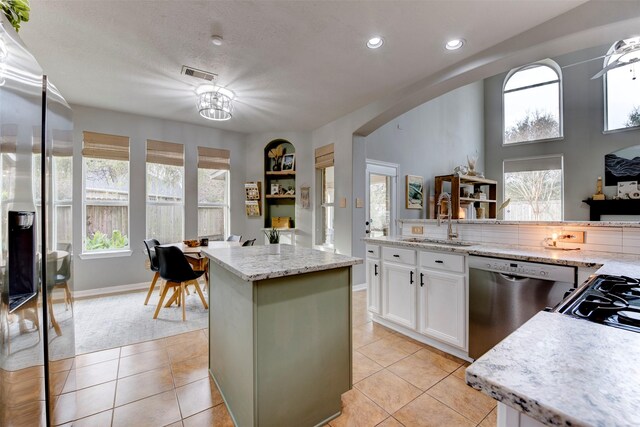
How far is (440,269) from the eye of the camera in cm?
236

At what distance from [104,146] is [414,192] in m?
5.14

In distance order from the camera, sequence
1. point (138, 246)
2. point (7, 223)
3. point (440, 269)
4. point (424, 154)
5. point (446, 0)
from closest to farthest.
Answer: point (7, 223)
point (446, 0)
point (440, 269)
point (138, 246)
point (424, 154)

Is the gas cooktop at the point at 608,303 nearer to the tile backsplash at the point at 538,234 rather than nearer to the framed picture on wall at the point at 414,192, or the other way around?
the tile backsplash at the point at 538,234

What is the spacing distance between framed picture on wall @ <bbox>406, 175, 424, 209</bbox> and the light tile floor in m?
3.11

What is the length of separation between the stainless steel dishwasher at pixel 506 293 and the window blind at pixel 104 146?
15.7ft

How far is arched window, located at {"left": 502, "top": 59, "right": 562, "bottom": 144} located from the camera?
6109 mm

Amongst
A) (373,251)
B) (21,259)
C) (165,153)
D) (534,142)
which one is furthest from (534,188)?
(21,259)

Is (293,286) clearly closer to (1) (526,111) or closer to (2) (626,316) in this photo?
(2) (626,316)

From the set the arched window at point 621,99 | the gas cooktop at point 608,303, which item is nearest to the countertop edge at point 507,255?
the gas cooktop at point 608,303

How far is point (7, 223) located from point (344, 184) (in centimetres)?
370

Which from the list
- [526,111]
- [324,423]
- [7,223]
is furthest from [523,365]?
[526,111]

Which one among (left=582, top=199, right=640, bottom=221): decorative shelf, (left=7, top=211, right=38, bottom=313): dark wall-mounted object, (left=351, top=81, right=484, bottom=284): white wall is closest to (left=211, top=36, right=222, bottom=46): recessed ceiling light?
(left=7, top=211, right=38, bottom=313): dark wall-mounted object

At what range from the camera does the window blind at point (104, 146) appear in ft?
12.8

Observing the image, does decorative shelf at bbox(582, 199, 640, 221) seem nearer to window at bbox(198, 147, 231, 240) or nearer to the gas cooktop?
the gas cooktop
